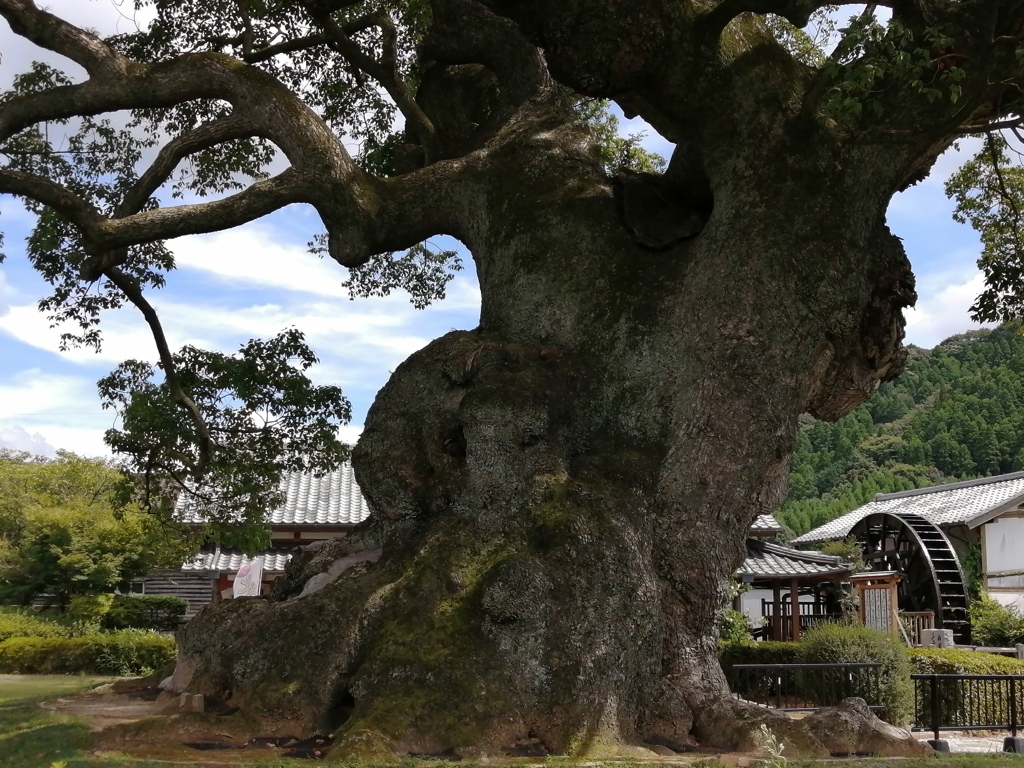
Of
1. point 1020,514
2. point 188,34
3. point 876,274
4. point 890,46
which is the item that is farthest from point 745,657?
point 1020,514

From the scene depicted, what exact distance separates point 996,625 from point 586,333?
813 inches

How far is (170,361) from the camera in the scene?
460 inches

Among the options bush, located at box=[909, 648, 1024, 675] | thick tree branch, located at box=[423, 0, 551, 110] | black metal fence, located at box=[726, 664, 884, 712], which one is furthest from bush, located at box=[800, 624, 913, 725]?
thick tree branch, located at box=[423, 0, 551, 110]

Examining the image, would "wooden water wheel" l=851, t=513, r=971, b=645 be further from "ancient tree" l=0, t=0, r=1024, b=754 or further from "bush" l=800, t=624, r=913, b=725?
"ancient tree" l=0, t=0, r=1024, b=754

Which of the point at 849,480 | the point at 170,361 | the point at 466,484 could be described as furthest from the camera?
the point at 849,480

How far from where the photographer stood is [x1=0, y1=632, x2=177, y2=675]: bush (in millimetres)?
17547

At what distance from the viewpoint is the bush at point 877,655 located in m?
Result: 12.3

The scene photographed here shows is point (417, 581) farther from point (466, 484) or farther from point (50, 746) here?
point (50, 746)

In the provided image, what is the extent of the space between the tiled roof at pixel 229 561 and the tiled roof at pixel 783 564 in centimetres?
1019

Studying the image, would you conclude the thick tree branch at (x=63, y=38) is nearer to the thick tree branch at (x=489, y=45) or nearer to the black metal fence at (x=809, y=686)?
the thick tree branch at (x=489, y=45)

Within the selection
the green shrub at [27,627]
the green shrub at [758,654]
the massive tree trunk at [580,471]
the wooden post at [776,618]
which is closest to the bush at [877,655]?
the green shrub at [758,654]

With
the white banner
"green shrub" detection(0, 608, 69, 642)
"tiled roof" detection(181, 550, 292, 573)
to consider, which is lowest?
"green shrub" detection(0, 608, 69, 642)

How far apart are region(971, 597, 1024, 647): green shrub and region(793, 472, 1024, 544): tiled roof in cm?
362

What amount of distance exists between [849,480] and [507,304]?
59.1m
